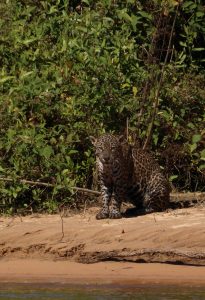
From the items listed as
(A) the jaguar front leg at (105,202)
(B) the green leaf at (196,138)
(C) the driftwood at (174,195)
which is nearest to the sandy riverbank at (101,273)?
(A) the jaguar front leg at (105,202)

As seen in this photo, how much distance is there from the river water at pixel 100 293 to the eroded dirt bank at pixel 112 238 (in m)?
0.55

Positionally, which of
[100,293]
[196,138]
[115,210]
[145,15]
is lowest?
[100,293]

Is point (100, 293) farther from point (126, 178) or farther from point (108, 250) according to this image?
point (126, 178)

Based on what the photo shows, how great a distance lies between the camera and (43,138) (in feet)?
38.0

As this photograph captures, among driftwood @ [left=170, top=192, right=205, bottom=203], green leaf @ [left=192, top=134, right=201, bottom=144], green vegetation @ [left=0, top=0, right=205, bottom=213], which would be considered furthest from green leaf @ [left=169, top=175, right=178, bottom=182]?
green leaf @ [left=192, top=134, right=201, bottom=144]

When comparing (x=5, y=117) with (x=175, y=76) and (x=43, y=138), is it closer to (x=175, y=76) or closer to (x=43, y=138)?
(x=43, y=138)

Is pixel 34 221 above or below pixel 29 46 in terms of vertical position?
below

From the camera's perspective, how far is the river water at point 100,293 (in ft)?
27.7

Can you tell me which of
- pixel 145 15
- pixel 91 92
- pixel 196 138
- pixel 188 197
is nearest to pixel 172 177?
pixel 188 197

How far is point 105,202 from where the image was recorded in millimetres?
10805

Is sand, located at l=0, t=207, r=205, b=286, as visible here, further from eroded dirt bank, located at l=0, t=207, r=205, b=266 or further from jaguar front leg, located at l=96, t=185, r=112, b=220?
A: jaguar front leg, located at l=96, t=185, r=112, b=220

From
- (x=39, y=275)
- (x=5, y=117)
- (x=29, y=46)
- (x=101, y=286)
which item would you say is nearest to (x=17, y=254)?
(x=39, y=275)

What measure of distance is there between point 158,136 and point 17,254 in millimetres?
2823

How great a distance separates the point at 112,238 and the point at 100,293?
1209 mm
